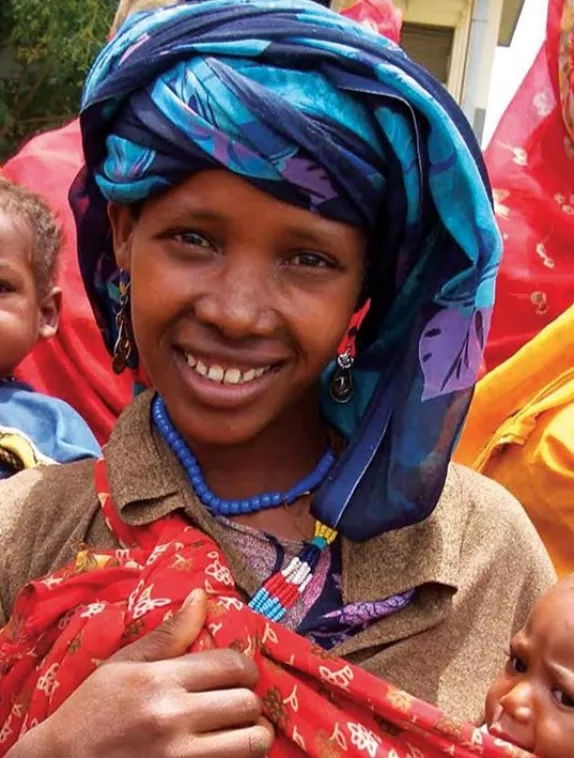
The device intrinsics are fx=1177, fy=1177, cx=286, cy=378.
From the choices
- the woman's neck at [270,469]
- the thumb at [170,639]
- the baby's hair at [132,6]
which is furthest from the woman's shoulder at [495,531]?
the baby's hair at [132,6]

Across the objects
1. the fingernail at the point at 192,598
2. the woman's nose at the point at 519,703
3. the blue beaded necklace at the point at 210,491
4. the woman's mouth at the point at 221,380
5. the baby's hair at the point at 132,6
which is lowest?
the woman's nose at the point at 519,703

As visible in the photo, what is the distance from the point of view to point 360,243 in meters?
1.76

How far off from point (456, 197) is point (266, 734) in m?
0.80

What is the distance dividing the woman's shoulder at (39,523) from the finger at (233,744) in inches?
18.4

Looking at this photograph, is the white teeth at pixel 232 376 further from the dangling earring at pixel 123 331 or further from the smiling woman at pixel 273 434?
the dangling earring at pixel 123 331

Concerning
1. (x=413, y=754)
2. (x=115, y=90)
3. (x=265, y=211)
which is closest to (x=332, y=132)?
(x=265, y=211)

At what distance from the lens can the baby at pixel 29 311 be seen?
2.65m

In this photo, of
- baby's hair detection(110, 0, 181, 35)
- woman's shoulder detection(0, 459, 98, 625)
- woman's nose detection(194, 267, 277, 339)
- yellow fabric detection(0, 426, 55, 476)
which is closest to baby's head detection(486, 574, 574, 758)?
woman's nose detection(194, 267, 277, 339)

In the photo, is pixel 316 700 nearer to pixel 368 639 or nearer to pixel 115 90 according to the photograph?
pixel 368 639

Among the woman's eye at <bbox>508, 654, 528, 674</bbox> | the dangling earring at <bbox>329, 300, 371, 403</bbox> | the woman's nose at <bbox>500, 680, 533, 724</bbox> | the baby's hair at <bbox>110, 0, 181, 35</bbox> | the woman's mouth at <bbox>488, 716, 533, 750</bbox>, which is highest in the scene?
the baby's hair at <bbox>110, 0, 181, 35</bbox>

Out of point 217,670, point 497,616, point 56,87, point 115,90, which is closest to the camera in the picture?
point 217,670

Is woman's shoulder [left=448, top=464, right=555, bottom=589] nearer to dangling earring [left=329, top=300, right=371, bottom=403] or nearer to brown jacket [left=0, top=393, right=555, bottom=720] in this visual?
brown jacket [left=0, top=393, right=555, bottom=720]

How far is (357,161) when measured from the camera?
1662 millimetres

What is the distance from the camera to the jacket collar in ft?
5.86
